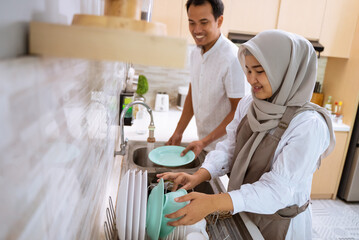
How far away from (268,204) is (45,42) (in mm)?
938

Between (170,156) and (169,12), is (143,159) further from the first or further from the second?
(169,12)

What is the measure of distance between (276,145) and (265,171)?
118 millimetres

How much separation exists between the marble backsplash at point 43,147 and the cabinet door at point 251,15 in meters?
2.36

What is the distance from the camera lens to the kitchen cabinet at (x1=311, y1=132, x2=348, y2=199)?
113 inches

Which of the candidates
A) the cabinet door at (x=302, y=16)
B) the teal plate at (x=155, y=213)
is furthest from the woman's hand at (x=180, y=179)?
the cabinet door at (x=302, y=16)

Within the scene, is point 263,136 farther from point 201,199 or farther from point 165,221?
point 165,221

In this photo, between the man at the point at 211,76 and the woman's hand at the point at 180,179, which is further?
the man at the point at 211,76

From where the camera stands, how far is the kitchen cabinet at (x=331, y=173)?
113 inches

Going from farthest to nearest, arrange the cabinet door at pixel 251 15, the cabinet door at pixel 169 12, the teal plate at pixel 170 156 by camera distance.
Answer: the cabinet door at pixel 251 15
the cabinet door at pixel 169 12
the teal plate at pixel 170 156

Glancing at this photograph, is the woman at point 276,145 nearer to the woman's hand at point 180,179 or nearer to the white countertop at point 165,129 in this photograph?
the woman's hand at point 180,179

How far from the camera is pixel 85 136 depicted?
0.57 metres

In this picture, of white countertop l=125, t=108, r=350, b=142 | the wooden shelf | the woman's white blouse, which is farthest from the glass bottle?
the wooden shelf

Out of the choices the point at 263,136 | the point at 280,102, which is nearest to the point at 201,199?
the point at 263,136

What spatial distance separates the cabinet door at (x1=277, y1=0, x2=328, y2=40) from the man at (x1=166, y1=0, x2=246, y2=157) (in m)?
1.23
